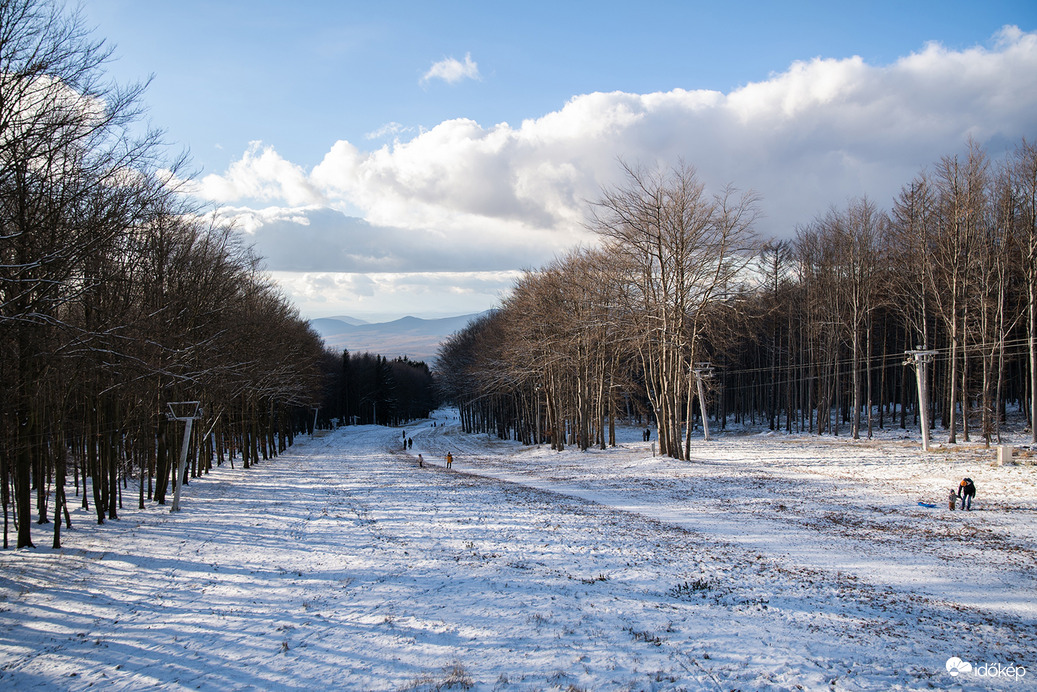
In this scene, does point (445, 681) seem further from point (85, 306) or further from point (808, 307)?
point (808, 307)

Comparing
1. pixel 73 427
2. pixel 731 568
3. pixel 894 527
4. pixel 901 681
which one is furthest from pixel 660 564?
pixel 73 427

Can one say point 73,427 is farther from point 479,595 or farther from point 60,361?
point 479,595

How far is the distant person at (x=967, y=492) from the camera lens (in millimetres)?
15641

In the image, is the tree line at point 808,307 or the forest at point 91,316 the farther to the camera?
the tree line at point 808,307

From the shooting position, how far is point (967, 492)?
15.7 m

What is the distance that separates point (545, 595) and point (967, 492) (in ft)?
44.5

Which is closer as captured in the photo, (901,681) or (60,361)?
(901,681)

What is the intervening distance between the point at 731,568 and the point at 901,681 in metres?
4.28

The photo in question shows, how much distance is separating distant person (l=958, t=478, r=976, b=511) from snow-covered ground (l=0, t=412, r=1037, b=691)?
43 centimetres

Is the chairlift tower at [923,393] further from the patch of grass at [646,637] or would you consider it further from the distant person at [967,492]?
the patch of grass at [646,637]

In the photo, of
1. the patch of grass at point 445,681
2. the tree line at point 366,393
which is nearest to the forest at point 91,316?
the patch of grass at point 445,681

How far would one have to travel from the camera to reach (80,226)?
10312 millimetres

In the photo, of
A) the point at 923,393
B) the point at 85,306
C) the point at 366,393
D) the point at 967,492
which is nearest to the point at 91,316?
the point at 85,306

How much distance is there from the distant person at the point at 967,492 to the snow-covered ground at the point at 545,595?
0.43 m
